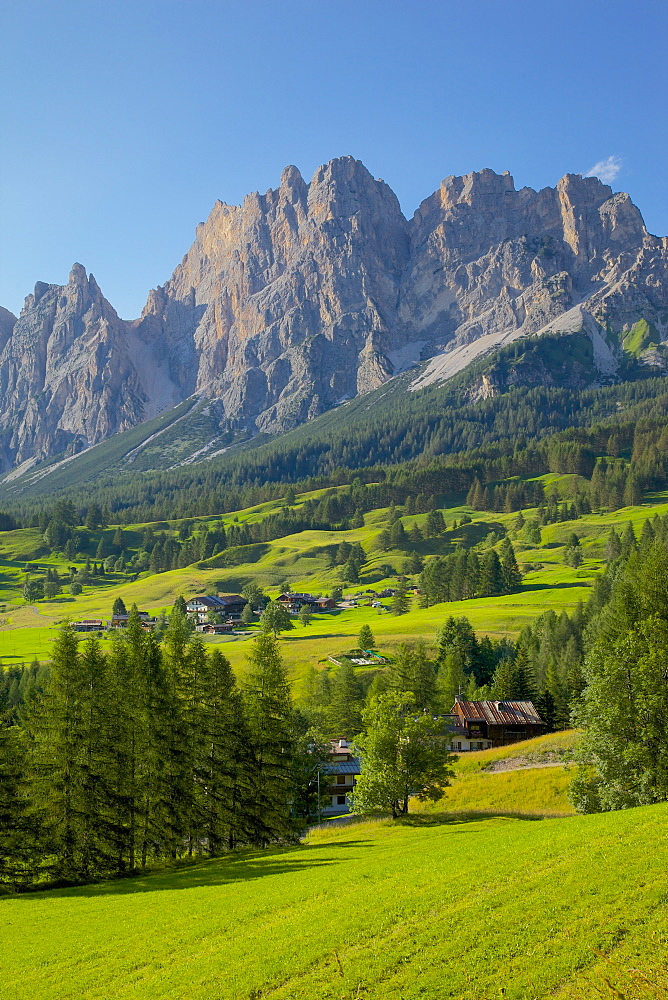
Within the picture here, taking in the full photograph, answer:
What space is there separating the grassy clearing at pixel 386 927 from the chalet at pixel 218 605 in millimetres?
155408

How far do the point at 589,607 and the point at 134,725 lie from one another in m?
85.9

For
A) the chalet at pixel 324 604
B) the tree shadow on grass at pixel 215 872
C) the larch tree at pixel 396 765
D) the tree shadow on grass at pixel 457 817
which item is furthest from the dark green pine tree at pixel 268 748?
the chalet at pixel 324 604

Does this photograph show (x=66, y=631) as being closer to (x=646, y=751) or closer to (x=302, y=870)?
(x=302, y=870)

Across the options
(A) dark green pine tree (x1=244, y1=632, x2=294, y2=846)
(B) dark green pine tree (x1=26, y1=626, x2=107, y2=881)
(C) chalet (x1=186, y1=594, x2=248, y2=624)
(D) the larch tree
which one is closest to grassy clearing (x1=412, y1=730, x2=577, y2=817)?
(D) the larch tree

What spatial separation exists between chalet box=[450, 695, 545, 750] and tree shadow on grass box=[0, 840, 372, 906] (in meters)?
48.7

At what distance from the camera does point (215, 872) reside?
36.9 meters

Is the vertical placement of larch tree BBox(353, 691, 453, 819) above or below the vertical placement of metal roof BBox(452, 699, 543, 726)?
above

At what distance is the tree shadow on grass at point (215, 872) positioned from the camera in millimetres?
34312

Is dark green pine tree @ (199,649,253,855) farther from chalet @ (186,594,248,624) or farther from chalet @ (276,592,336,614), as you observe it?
chalet @ (276,592,336,614)

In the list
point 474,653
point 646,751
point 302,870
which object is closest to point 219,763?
point 302,870

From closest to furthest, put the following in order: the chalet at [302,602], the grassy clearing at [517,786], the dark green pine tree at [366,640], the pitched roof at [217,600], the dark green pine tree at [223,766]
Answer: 1. the dark green pine tree at [223,766]
2. the grassy clearing at [517,786]
3. the dark green pine tree at [366,640]
4. the chalet at [302,602]
5. the pitched roof at [217,600]

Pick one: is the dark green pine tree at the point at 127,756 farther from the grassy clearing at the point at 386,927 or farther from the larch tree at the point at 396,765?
the larch tree at the point at 396,765

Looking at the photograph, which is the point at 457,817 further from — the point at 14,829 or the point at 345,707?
the point at 345,707

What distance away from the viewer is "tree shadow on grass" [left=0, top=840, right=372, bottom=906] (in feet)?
113
